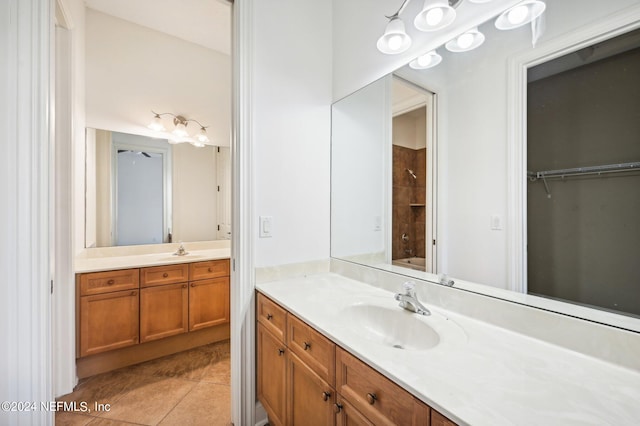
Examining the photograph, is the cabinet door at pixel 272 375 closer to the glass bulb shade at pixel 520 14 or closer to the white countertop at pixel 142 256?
the white countertop at pixel 142 256

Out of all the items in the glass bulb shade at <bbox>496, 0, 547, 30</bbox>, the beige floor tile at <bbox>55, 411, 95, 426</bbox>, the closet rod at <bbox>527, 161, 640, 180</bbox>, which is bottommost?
the beige floor tile at <bbox>55, 411, 95, 426</bbox>

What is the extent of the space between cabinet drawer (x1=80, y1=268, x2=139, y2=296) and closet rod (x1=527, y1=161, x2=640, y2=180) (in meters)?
2.61

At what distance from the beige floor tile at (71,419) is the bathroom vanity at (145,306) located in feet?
1.28

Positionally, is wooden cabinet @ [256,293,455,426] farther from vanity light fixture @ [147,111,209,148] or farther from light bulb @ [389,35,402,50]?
vanity light fixture @ [147,111,209,148]

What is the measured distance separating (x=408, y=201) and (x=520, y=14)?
0.86 m

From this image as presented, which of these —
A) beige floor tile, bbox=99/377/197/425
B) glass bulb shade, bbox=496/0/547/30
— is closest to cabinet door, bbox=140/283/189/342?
beige floor tile, bbox=99/377/197/425

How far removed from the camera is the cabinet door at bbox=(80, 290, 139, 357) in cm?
190

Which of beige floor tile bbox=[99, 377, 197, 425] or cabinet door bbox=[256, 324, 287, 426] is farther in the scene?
beige floor tile bbox=[99, 377, 197, 425]

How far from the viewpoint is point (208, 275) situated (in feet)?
7.86

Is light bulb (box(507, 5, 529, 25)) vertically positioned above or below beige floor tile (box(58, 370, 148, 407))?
above

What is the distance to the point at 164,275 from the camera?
219 centimetres

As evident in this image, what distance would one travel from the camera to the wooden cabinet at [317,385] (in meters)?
0.67

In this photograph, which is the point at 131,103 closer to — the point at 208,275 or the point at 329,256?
the point at 208,275

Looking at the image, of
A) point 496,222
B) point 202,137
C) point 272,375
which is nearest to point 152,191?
point 202,137
